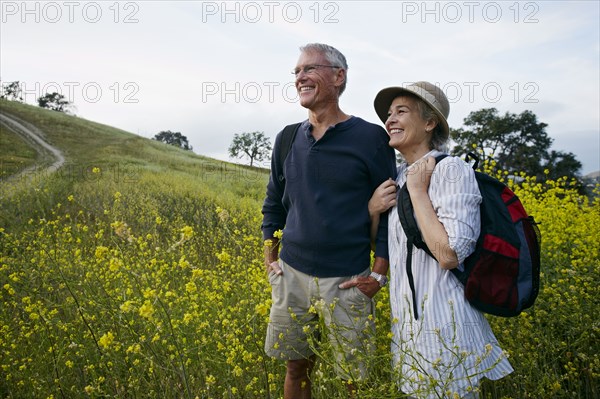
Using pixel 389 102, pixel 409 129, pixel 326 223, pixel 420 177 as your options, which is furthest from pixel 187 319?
pixel 389 102

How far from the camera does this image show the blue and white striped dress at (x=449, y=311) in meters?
1.64

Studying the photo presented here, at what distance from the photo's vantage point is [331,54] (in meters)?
2.33

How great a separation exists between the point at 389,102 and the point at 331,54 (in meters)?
0.43

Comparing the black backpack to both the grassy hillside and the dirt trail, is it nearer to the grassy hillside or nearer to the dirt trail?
the grassy hillside

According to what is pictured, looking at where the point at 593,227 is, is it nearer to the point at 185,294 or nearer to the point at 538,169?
the point at 185,294

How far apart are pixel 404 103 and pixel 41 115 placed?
45.4 m

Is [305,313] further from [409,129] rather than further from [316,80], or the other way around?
[316,80]

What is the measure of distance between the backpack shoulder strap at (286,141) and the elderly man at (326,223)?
0.16 feet

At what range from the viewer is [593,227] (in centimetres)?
431

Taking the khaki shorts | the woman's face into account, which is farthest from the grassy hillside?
the woman's face

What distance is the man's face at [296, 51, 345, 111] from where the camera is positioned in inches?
90.0

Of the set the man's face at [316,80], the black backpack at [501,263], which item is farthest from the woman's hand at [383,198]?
the man's face at [316,80]

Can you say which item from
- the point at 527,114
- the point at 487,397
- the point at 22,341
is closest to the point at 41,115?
the point at 527,114

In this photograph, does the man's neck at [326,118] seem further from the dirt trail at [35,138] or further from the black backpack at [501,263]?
the dirt trail at [35,138]
